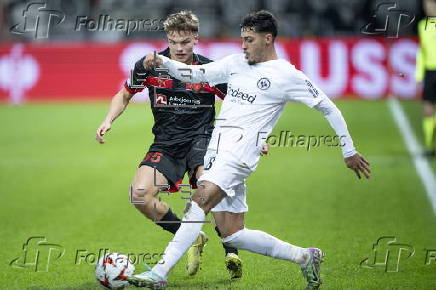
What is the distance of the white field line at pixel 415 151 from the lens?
11707 millimetres

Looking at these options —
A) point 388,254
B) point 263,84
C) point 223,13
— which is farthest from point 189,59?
point 223,13

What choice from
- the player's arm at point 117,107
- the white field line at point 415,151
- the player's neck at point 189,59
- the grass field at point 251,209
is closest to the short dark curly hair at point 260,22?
the player's neck at point 189,59

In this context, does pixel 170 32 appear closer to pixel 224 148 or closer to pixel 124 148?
pixel 224 148

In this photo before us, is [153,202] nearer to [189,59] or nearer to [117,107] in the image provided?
[117,107]

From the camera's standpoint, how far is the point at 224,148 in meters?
6.66

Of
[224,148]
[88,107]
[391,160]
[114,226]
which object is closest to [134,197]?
[224,148]

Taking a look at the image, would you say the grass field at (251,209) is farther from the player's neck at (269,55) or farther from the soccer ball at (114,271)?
the player's neck at (269,55)

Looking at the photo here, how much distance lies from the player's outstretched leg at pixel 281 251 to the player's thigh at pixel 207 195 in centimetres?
38

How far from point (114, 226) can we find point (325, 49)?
13234mm

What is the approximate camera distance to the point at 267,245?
22.2ft

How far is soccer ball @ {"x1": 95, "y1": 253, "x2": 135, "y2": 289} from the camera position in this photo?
6.45m

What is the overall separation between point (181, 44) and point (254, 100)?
121 centimetres

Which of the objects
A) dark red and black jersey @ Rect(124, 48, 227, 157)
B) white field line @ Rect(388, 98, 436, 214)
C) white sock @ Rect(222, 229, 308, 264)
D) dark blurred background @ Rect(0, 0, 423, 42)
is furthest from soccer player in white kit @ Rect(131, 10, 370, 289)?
dark blurred background @ Rect(0, 0, 423, 42)

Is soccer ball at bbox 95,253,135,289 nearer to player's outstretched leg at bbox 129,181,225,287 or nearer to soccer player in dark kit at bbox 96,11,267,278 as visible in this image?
player's outstretched leg at bbox 129,181,225,287
